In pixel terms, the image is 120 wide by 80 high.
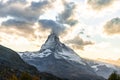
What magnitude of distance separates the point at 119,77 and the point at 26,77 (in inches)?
1545

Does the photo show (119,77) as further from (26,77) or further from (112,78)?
(26,77)

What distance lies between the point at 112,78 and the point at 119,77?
3917 mm

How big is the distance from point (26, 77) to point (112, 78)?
35818 mm

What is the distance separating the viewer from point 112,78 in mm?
146125

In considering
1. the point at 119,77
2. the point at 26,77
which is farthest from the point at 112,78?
the point at 26,77

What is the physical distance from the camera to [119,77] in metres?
148

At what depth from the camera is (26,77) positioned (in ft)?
474
